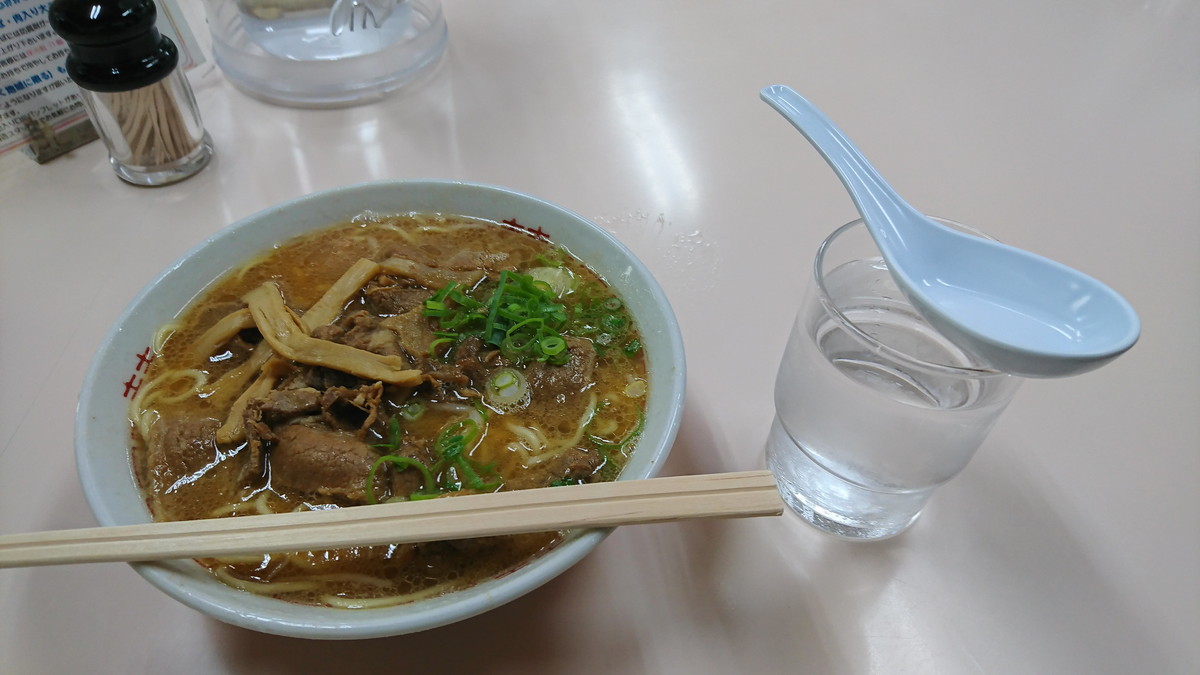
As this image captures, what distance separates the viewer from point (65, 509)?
127 cm

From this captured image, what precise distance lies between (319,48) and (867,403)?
2.11 meters

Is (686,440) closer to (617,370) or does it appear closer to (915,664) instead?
(617,370)

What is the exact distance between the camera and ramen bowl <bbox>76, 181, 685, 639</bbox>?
0.89 m

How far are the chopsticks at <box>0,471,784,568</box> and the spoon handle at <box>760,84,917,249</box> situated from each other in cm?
44

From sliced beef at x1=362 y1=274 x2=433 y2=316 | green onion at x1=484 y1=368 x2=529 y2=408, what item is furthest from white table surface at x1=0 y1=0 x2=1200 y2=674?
sliced beef at x1=362 y1=274 x2=433 y2=316

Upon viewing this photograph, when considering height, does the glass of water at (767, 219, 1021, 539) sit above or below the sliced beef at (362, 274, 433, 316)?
above

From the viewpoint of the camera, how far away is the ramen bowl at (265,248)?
0.89 m

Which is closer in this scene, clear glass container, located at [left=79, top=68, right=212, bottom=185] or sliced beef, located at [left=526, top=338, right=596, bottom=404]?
sliced beef, located at [left=526, top=338, right=596, bottom=404]

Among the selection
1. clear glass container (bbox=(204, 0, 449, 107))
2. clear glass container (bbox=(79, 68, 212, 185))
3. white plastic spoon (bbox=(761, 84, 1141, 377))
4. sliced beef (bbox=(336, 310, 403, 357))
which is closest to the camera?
white plastic spoon (bbox=(761, 84, 1141, 377))

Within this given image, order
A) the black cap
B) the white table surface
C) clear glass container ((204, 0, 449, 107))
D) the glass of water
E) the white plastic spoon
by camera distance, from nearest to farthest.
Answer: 1. the white plastic spoon
2. the glass of water
3. the white table surface
4. the black cap
5. clear glass container ((204, 0, 449, 107))

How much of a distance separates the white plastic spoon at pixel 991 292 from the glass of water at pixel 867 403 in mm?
45

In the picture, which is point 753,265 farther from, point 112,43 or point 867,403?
point 112,43

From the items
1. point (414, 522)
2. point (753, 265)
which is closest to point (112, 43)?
point (414, 522)

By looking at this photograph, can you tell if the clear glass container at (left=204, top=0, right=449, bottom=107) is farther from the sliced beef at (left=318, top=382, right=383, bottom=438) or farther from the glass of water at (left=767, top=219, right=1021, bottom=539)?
the glass of water at (left=767, top=219, right=1021, bottom=539)
